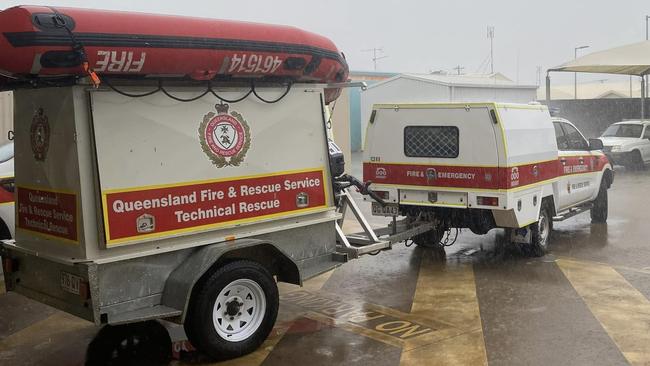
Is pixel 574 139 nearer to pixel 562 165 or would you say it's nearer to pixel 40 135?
pixel 562 165

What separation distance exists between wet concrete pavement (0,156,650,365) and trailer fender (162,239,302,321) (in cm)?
61

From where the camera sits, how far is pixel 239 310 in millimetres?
5840

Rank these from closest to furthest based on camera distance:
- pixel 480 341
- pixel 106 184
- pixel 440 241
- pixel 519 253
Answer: pixel 106 184 < pixel 480 341 < pixel 519 253 < pixel 440 241

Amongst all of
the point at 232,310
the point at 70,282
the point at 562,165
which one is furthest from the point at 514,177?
the point at 70,282

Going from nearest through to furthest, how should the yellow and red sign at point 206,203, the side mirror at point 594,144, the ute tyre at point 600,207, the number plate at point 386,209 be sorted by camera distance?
1. the yellow and red sign at point 206,203
2. the number plate at point 386,209
3. the side mirror at point 594,144
4. the ute tyre at point 600,207

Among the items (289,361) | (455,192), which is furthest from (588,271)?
(289,361)

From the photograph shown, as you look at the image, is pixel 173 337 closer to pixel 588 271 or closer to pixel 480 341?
pixel 480 341

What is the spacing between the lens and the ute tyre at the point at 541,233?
30.6 ft

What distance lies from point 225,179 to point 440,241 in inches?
204

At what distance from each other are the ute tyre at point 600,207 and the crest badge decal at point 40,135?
30.1 ft

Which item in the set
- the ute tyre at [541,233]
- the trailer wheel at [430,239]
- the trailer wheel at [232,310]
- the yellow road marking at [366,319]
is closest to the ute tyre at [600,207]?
the ute tyre at [541,233]

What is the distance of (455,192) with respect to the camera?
873 cm

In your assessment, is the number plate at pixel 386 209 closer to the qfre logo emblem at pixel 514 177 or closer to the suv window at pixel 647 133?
the qfre logo emblem at pixel 514 177

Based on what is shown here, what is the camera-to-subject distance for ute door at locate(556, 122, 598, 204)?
10.3m
